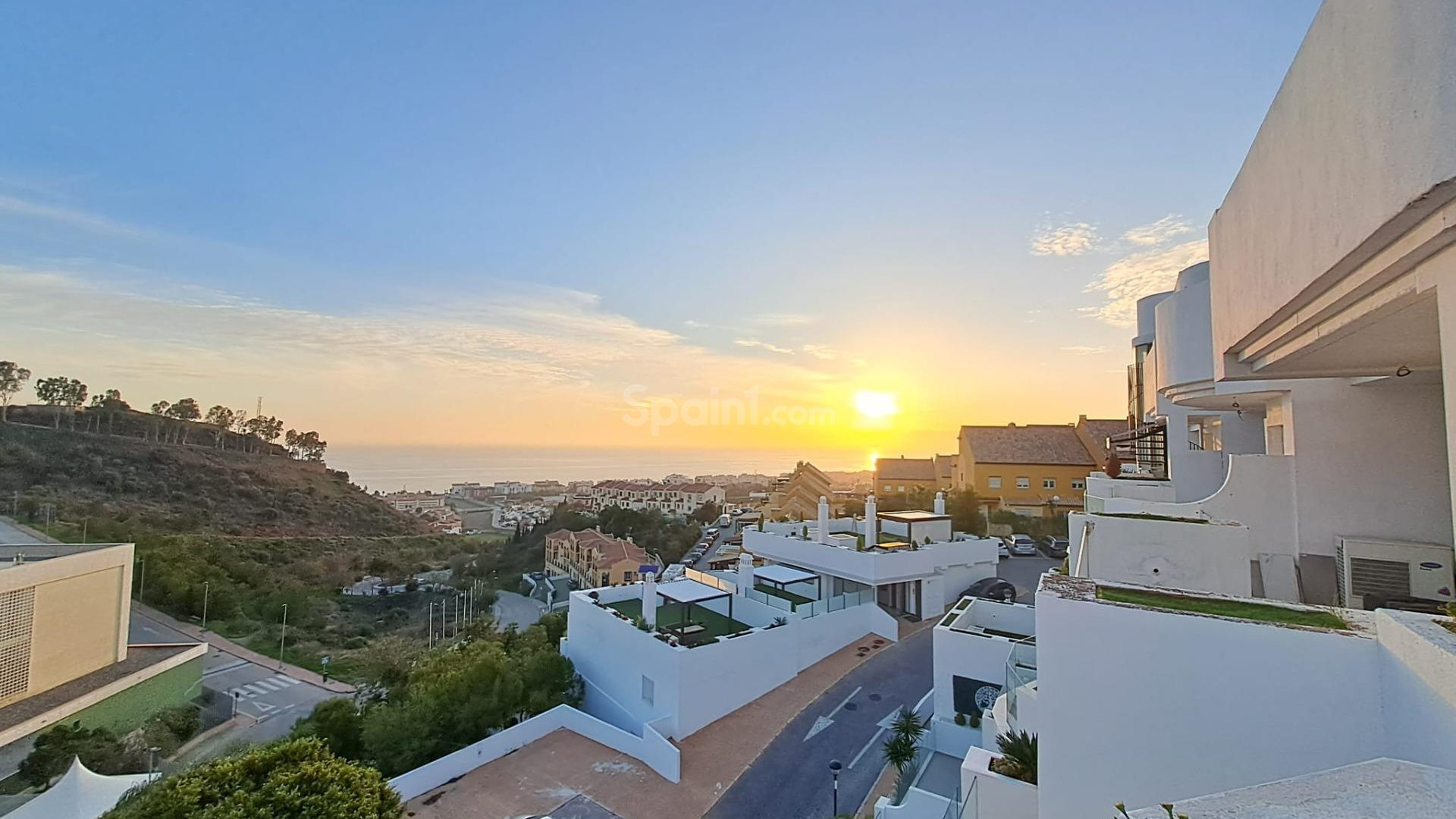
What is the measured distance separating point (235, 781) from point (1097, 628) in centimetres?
860

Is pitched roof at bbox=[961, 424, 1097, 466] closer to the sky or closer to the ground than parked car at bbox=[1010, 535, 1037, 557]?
closer to the sky

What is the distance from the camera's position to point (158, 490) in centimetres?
4381

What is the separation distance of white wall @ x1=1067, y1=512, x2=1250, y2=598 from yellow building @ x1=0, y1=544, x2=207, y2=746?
25.0m

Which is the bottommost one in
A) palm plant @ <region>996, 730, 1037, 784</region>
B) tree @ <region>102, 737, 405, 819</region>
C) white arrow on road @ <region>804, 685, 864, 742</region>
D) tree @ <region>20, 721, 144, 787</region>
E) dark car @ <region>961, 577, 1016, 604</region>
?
tree @ <region>20, 721, 144, 787</region>

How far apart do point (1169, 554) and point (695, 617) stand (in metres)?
14.2

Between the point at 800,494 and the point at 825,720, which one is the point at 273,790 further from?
the point at 800,494

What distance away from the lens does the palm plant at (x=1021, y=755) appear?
19.6 ft

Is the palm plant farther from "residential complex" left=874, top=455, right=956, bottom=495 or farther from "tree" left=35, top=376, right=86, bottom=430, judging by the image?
"tree" left=35, top=376, right=86, bottom=430

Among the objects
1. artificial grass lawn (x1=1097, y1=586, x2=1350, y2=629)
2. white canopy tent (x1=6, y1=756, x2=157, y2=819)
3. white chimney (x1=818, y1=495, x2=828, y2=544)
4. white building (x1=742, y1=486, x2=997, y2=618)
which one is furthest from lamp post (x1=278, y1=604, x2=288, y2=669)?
artificial grass lawn (x1=1097, y1=586, x2=1350, y2=629)

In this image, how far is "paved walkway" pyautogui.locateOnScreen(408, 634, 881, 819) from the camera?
11.5 metres

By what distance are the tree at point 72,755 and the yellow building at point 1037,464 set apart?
35.2 metres

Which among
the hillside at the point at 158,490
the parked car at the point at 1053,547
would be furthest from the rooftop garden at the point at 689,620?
the hillside at the point at 158,490

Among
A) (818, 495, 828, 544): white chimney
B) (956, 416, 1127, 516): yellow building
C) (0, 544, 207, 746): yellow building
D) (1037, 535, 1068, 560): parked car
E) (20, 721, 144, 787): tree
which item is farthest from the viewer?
(956, 416, 1127, 516): yellow building

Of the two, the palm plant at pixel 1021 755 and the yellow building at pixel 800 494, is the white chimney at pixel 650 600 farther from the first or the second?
the yellow building at pixel 800 494
